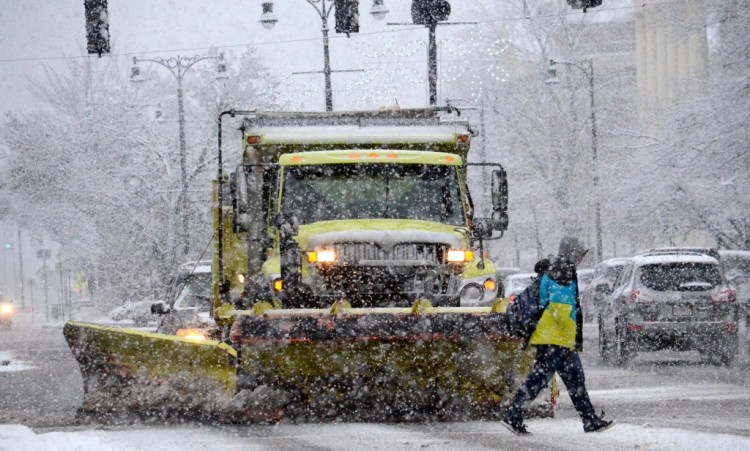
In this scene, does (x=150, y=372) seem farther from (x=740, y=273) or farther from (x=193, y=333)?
(x=740, y=273)

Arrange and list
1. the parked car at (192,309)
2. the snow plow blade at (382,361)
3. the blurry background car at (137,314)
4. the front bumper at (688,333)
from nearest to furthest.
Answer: the snow plow blade at (382,361)
the parked car at (192,309)
the front bumper at (688,333)
the blurry background car at (137,314)

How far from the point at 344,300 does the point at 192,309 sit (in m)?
6.50

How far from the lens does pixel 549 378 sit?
10203 mm

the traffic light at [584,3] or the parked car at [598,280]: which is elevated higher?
the traffic light at [584,3]

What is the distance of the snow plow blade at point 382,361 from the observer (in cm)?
1094

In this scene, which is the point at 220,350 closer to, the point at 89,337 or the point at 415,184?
the point at 89,337

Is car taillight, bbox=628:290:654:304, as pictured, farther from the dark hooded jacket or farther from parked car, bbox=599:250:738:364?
the dark hooded jacket

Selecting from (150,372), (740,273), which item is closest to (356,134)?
(150,372)

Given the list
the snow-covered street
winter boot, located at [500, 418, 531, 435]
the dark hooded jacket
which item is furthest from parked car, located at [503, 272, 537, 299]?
the dark hooded jacket

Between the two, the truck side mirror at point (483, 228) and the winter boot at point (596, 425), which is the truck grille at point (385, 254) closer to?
the truck side mirror at point (483, 228)

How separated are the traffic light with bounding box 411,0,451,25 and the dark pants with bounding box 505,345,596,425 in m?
9.98

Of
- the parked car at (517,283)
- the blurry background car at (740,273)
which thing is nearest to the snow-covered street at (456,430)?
the blurry background car at (740,273)

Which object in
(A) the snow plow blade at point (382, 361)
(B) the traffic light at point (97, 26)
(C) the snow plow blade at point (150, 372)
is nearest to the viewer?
(A) the snow plow blade at point (382, 361)

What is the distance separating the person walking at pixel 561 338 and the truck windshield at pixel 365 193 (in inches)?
133
